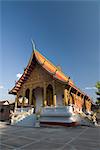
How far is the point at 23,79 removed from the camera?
17250 millimetres

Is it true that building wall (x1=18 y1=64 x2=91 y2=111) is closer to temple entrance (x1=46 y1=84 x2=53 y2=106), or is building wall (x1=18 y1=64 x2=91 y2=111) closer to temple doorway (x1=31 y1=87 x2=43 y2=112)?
temple doorway (x1=31 y1=87 x2=43 y2=112)

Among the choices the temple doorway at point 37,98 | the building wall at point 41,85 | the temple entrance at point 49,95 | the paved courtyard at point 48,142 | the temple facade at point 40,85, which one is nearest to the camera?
the paved courtyard at point 48,142

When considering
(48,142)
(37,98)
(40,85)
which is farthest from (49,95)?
A: (48,142)

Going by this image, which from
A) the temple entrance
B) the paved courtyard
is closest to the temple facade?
the temple entrance

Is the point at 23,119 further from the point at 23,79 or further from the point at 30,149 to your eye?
the point at 30,149

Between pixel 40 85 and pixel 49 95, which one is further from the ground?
pixel 40 85

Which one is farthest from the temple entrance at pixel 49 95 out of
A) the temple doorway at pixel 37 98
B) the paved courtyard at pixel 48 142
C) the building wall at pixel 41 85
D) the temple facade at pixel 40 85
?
the paved courtyard at pixel 48 142

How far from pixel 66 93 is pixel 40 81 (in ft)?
10.7

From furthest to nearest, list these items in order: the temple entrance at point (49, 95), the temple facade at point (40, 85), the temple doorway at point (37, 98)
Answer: the temple doorway at point (37, 98) < the temple entrance at point (49, 95) < the temple facade at point (40, 85)

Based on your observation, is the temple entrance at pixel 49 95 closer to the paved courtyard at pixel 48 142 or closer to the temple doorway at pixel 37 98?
the temple doorway at pixel 37 98

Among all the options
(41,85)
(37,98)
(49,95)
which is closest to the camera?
(41,85)

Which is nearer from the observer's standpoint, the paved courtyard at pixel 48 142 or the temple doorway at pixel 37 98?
the paved courtyard at pixel 48 142

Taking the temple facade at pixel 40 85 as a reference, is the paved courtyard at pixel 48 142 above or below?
below

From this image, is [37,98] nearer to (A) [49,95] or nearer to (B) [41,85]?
(A) [49,95]
